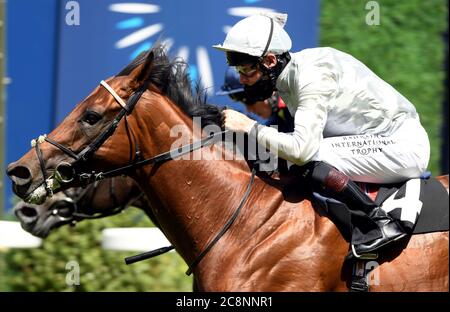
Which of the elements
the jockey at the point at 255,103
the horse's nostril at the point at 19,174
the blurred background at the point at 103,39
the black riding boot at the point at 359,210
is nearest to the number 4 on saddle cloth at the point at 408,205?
the black riding boot at the point at 359,210

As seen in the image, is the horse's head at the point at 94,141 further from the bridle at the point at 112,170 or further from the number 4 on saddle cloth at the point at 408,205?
the number 4 on saddle cloth at the point at 408,205

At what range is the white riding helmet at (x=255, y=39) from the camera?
13.9ft

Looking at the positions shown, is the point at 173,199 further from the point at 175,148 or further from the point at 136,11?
the point at 136,11

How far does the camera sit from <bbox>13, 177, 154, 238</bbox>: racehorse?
602 centimetres

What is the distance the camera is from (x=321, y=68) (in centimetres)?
425

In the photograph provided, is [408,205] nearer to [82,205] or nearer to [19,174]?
[19,174]

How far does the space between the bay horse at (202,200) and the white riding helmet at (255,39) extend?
0.38m

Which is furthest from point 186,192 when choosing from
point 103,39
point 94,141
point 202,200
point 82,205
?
point 103,39

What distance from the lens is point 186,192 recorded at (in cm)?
429

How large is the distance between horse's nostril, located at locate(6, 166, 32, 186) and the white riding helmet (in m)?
1.10

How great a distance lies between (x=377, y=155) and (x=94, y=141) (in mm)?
1384

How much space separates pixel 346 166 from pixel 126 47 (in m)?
3.67

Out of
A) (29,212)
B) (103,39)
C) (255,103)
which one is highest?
(103,39)

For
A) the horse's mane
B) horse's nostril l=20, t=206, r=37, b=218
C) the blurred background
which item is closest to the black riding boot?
the horse's mane
